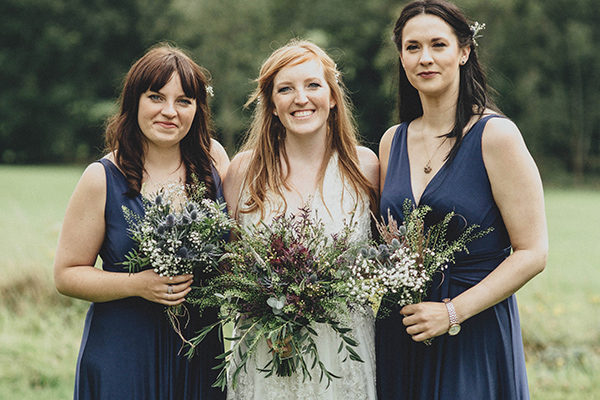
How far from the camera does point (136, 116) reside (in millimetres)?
3566

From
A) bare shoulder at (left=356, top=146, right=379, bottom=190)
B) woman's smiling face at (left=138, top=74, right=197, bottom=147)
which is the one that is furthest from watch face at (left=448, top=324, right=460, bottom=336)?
woman's smiling face at (left=138, top=74, right=197, bottom=147)

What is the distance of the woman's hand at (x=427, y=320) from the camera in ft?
9.83

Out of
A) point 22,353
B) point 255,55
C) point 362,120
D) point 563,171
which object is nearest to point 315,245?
point 22,353

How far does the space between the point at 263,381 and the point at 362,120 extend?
112 ft

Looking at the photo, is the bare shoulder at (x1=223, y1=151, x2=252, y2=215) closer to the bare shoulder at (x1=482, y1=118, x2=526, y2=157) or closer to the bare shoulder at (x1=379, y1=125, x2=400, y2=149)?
the bare shoulder at (x1=379, y1=125, x2=400, y2=149)

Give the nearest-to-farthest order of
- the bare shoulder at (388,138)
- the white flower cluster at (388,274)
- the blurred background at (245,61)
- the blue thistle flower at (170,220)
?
the white flower cluster at (388,274), the blue thistle flower at (170,220), the bare shoulder at (388,138), the blurred background at (245,61)

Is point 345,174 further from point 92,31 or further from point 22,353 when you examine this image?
point 92,31

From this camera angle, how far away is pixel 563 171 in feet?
126

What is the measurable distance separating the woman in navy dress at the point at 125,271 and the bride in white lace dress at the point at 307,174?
442 mm

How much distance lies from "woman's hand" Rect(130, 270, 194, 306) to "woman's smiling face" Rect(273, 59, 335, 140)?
118 cm

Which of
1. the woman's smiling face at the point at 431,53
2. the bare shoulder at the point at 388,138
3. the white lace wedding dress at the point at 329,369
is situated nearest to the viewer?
the woman's smiling face at the point at 431,53

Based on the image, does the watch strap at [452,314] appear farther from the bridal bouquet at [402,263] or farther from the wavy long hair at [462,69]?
the wavy long hair at [462,69]

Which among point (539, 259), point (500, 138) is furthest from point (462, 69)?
point (539, 259)

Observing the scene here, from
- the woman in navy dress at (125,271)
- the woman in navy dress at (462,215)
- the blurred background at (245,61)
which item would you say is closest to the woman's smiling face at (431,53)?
the woman in navy dress at (462,215)
